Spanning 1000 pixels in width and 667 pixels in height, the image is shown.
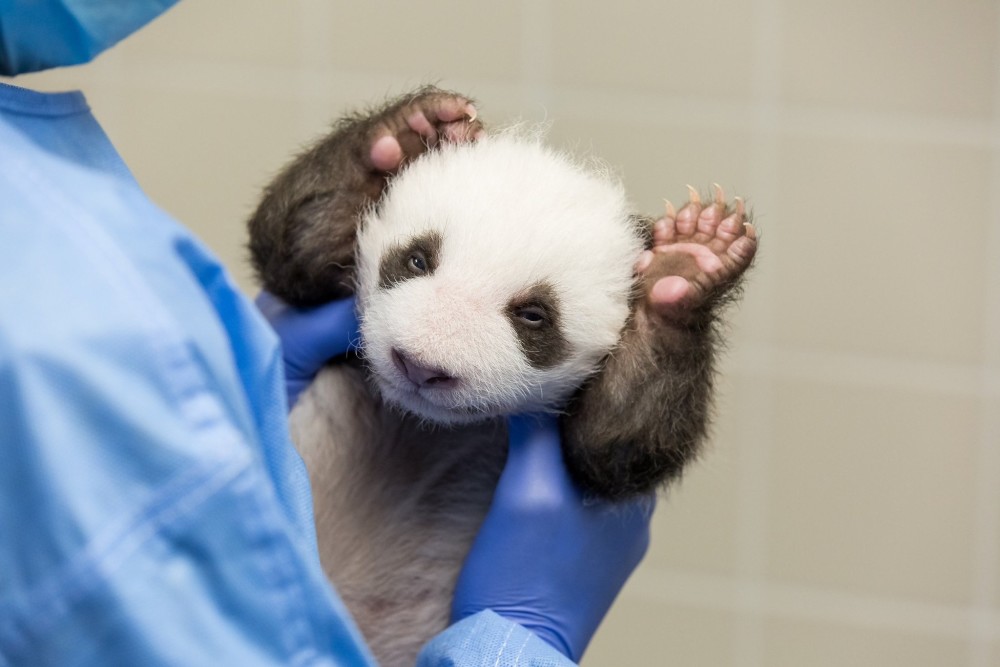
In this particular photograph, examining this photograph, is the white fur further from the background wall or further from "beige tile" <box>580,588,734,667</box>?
"beige tile" <box>580,588,734,667</box>

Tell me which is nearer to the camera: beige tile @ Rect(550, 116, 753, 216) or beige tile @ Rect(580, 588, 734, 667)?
beige tile @ Rect(550, 116, 753, 216)

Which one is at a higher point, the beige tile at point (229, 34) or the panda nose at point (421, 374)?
the beige tile at point (229, 34)

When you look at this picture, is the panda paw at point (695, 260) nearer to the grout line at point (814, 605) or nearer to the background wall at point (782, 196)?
the background wall at point (782, 196)

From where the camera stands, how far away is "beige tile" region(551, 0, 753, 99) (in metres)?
1.74

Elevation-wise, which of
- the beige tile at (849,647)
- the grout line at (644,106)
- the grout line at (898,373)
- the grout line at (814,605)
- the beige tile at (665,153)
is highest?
the grout line at (644,106)

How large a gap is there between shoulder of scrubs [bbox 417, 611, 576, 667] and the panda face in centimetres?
21

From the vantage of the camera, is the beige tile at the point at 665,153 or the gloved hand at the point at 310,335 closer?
the gloved hand at the point at 310,335

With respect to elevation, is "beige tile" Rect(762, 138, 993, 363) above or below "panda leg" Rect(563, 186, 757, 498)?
below

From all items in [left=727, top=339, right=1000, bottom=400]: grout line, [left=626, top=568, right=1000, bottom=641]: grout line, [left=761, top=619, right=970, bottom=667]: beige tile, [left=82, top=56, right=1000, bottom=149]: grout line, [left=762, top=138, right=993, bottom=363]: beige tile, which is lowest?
[left=761, top=619, right=970, bottom=667]: beige tile

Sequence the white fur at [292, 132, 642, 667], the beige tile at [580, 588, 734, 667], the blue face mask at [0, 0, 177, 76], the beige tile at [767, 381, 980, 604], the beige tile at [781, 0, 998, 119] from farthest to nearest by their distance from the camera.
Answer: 1. the beige tile at [580, 588, 734, 667]
2. the beige tile at [767, 381, 980, 604]
3. the beige tile at [781, 0, 998, 119]
4. the white fur at [292, 132, 642, 667]
5. the blue face mask at [0, 0, 177, 76]

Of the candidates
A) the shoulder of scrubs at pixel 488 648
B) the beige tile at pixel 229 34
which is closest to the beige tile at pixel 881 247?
the beige tile at pixel 229 34

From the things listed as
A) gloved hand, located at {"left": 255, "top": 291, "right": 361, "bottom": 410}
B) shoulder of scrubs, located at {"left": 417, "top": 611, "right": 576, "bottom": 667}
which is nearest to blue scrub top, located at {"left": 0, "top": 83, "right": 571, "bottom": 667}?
shoulder of scrubs, located at {"left": 417, "top": 611, "right": 576, "bottom": 667}

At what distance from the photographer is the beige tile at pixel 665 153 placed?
1.77 metres

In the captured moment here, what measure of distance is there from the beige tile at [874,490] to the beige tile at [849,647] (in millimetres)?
80
